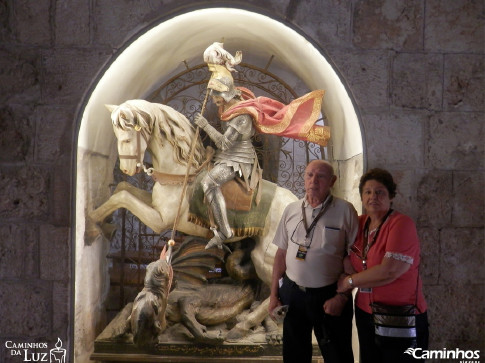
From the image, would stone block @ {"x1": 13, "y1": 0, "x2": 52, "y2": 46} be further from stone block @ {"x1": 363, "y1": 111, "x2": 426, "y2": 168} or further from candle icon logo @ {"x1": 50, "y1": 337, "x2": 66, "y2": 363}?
stone block @ {"x1": 363, "y1": 111, "x2": 426, "y2": 168}

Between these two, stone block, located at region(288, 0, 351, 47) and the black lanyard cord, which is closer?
the black lanyard cord

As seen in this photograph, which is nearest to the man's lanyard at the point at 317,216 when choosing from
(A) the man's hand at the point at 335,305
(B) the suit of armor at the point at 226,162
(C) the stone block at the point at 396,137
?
(A) the man's hand at the point at 335,305

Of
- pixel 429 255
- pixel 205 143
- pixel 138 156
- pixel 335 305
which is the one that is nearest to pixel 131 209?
pixel 138 156

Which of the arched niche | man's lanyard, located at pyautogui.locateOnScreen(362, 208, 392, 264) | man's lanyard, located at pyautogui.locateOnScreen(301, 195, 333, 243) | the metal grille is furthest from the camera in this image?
the metal grille

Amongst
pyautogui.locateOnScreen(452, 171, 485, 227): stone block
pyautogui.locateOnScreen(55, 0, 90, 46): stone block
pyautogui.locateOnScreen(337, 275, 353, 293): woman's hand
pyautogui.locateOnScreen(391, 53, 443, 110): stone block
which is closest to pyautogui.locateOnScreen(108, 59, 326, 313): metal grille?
pyautogui.locateOnScreen(391, 53, 443, 110): stone block

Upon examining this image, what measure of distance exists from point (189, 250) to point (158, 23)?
→ 61.6 inches

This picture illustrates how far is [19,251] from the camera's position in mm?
3301

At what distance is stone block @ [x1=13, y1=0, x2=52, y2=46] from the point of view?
3262mm

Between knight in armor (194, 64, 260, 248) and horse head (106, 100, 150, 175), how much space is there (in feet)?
1.17

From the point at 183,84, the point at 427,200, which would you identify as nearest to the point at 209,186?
the point at 183,84

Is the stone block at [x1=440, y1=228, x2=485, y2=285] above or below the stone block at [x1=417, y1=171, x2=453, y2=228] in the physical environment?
below

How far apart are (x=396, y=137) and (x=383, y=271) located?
3.29 feet

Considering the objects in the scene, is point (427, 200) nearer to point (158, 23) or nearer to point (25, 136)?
point (158, 23)

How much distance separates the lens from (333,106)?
3695 mm
